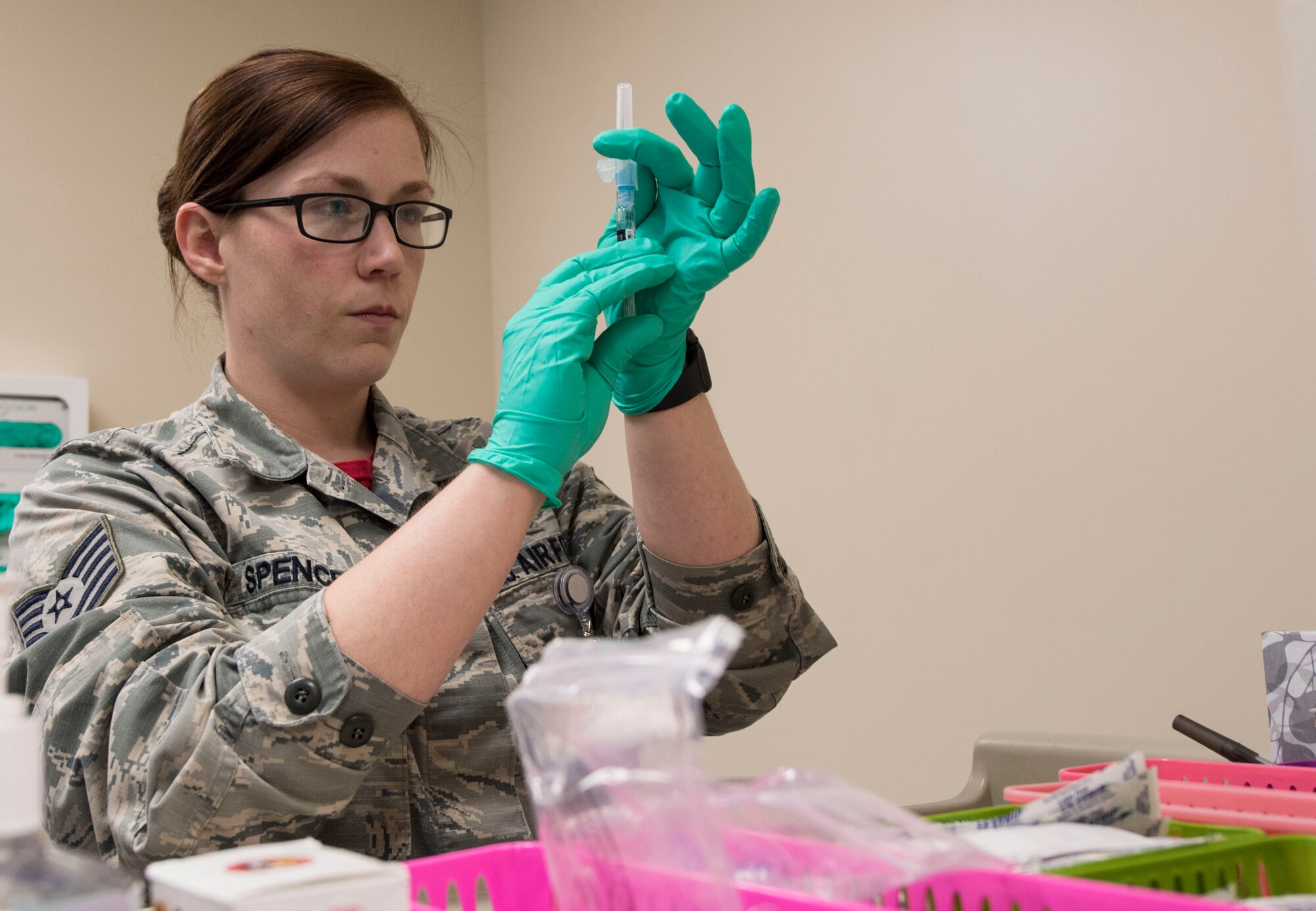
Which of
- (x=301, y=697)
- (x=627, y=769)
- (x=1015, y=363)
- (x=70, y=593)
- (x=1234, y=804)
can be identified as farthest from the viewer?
(x=1015, y=363)

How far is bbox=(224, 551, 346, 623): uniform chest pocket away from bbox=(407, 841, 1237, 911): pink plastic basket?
2.15 ft

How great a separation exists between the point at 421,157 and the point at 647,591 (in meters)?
0.61

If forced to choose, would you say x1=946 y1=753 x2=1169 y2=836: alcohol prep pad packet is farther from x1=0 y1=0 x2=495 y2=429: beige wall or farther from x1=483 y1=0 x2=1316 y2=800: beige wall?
x1=0 y1=0 x2=495 y2=429: beige wall

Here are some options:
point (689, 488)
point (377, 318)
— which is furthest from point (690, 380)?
point (377, 318)

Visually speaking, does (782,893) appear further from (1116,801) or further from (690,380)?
(690,380)

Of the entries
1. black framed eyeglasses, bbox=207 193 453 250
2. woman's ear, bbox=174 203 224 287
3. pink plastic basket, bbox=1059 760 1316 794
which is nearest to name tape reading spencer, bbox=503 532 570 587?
black framed eyeglasses, bbox=207 193 453 250

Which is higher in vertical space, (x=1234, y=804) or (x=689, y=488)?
(x=689, y=488)

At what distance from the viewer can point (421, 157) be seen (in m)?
1.37

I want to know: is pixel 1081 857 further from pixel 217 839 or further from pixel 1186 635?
pixel 1186 635

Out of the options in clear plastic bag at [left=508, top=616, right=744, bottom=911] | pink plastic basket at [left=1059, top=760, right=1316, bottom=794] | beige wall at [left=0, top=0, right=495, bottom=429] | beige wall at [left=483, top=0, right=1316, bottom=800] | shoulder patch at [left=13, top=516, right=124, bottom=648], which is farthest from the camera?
beige wall at [left=0, top=0, right=495, bottom=429]

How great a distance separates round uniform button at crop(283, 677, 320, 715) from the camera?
0.88 metres

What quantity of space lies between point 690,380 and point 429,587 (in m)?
0.46

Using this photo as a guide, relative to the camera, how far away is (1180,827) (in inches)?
22.7

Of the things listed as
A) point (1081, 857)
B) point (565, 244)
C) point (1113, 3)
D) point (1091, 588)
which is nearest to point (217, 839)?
point (1081, 857)
